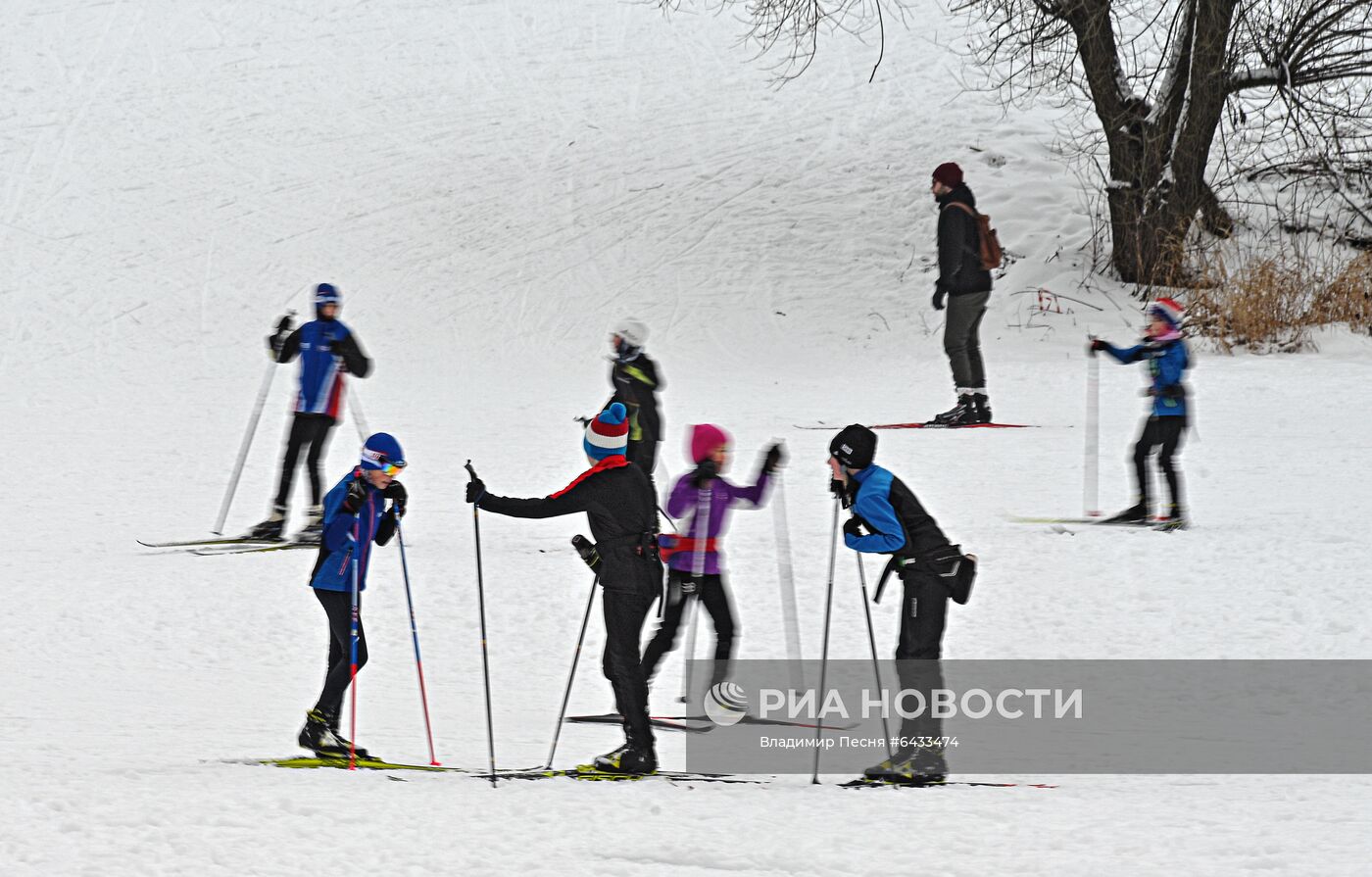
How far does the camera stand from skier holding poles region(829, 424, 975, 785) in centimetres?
563

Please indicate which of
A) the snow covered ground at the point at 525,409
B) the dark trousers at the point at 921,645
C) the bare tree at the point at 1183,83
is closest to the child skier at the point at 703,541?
the snow covered ground at the point at 525,409

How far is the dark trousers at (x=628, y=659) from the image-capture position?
575 centimetres

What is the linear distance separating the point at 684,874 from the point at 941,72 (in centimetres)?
2411

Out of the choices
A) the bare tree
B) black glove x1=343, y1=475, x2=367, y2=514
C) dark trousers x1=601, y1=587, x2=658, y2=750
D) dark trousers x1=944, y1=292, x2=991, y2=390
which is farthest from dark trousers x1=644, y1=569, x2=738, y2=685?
the bare tree

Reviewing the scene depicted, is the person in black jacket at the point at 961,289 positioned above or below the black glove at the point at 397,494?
above

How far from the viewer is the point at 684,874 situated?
4391mm

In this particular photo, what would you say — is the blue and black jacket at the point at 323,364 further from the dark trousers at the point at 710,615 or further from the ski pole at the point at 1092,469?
the ski pole at the point at 1092,469

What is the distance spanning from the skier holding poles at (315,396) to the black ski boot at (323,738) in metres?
4.05

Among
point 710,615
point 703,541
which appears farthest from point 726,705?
point 703,541

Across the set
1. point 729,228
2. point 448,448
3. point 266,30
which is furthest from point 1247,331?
point 266,30

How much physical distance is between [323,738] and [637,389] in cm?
349

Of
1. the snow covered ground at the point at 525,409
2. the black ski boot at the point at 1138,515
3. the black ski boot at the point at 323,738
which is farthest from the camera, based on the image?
the black ski boot at the point at 1138,515

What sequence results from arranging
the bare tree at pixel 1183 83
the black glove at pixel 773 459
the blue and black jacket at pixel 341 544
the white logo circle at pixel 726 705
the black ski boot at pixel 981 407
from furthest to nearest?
the bare tree at pixel 1183 83
the black ski boot at pixel 981 407
the white logo circle at pixel 726 705
the black glove at pixel 773 459
the blue and black jacket at pixel 341 544

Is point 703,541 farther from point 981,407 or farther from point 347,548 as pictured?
point 981,407
